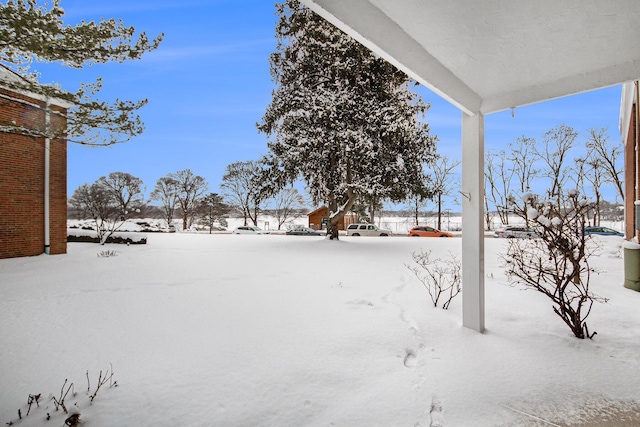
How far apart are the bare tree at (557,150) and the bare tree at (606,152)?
1219 millimetres

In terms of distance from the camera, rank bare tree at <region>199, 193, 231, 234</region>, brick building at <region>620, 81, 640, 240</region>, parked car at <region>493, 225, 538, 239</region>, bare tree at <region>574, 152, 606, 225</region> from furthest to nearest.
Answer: bare tree at <region>199, 193, 231, 234</region>
bare tree at <region>574, 152, 606, 225</region>
brick building at <region>620, 81, 640, 240</region>
parked car at <region>493, 225, 538, 239</region>

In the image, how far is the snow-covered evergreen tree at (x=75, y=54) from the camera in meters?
4.82

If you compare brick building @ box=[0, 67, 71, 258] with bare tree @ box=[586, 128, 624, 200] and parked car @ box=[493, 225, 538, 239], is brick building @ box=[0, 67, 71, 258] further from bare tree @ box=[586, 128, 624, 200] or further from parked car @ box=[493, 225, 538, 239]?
bare tree @ box=[586, 128, 624, 200]

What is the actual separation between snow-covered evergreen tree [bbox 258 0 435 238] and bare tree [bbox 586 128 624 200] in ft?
61.2

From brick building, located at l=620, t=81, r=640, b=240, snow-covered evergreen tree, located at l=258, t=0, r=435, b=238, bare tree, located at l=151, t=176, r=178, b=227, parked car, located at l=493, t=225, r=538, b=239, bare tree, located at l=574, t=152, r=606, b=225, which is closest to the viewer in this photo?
parked car, located at l=493, t=225, r=538, b=239

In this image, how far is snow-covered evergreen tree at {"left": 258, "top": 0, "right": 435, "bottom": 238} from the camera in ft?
37.3

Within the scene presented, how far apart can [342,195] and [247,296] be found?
7.97m

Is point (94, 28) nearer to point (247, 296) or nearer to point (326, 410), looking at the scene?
point (247, 296)

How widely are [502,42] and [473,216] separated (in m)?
1.77

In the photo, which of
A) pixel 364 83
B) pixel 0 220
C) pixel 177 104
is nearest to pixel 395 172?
pixel 364 83

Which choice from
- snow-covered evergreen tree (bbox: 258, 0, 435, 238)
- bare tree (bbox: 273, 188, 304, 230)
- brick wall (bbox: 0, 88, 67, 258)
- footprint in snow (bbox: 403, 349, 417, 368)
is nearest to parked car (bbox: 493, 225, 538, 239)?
footprint in snow (bbox: 403, 349, 417, 368)

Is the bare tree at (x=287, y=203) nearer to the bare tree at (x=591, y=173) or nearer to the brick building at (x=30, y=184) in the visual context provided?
the bare tree at (x=591, y=173)

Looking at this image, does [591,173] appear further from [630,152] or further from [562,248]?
[562,248]


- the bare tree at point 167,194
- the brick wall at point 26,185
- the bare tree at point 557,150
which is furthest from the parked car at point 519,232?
the bare tree at point 167,194
